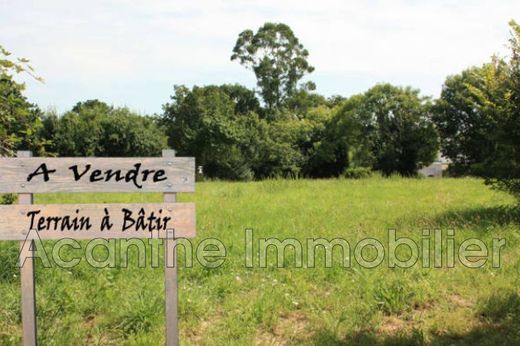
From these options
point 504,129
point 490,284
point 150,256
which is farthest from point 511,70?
point 150,256

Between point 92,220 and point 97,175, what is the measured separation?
32 centimetres

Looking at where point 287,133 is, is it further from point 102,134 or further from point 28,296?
point 28,296

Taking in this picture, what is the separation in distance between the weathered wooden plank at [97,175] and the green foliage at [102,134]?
29.4 m

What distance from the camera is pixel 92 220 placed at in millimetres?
3443

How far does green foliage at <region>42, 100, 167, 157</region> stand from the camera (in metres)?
31.9

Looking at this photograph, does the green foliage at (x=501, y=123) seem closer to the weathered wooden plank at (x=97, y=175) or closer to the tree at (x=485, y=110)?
the tree at (x=485, y=110)

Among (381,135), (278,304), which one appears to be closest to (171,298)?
(278,304)

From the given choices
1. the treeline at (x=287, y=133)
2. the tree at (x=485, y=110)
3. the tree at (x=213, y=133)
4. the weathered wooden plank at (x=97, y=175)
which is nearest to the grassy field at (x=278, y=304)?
the weathered wooden plank at (x=97, y=175)

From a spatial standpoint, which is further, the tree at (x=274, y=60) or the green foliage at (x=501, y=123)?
the tree at (x=274, y=60)

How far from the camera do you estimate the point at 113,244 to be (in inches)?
262

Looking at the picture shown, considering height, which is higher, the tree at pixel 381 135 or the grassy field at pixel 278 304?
the tree at pixel 381 135

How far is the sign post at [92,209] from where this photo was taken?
3.42 meters

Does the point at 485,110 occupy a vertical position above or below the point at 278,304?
above

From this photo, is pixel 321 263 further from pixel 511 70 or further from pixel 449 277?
pixel 511 70
